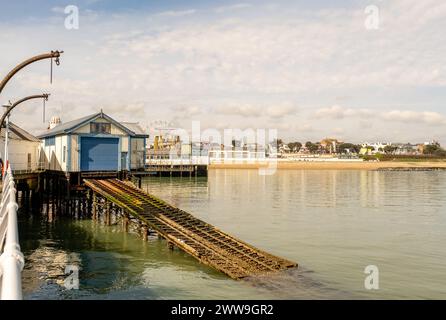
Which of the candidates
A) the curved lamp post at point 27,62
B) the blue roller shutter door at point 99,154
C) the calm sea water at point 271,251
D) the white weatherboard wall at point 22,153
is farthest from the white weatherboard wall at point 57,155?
the curved lamp post at point 27,62

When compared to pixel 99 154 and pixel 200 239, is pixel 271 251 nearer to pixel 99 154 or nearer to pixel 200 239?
pixel 200 239

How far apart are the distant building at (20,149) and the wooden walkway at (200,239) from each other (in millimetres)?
12689

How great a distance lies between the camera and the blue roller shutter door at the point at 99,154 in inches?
1428

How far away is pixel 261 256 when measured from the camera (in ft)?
67.3

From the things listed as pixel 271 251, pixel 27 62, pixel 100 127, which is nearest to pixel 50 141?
pixel 100 127

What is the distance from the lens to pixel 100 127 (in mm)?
36875

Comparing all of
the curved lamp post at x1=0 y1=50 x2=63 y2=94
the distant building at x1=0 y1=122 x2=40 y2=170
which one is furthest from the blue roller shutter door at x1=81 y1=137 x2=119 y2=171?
the curved lamp post at x1=0 y1=50 x2=63 y2=94

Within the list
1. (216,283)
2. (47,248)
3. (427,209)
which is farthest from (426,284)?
(427,209)

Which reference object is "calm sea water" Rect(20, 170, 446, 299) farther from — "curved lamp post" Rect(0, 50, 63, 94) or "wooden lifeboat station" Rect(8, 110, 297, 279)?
"curved lamp post" Rect(0, 50, 63, 94)

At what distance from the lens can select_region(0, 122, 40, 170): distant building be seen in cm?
3872

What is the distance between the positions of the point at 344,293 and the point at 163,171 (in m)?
89.3

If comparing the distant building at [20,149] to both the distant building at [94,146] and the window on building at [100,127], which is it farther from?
the window on building at [100,127]

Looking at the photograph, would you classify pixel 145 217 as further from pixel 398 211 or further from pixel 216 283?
pixel 398 211
